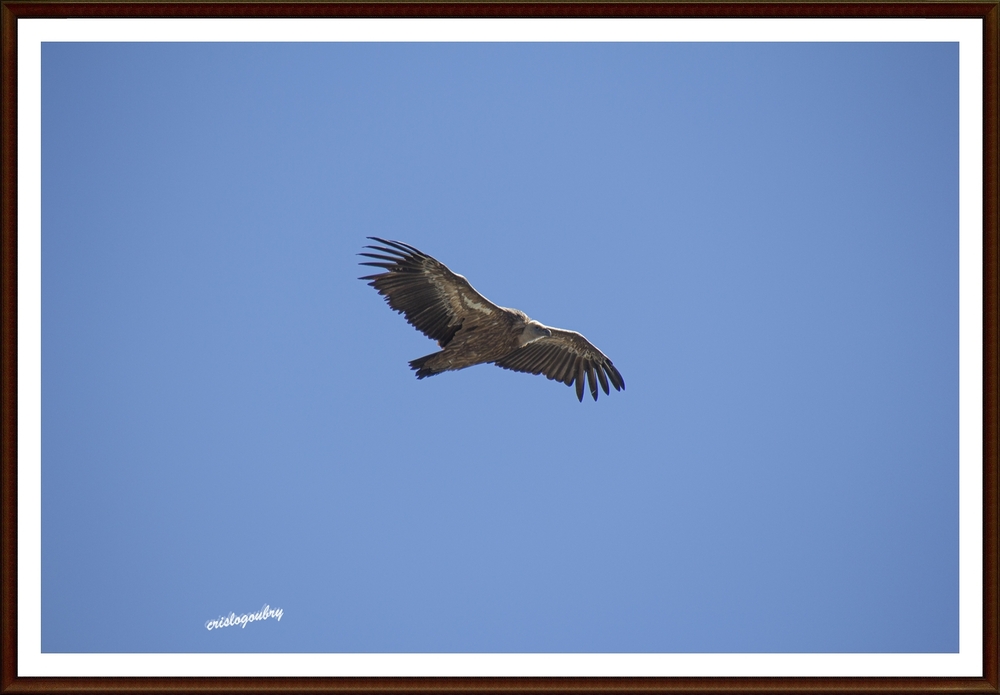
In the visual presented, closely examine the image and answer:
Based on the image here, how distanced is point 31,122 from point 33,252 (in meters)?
1.23

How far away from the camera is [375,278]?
12.3 meters

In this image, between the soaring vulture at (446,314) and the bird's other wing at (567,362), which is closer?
the soaring vulture at (446,314)

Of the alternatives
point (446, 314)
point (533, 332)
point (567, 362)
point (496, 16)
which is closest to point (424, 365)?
point (446, 314)

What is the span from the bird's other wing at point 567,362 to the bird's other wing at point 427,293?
119 centimetres

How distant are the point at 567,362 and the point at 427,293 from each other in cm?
240

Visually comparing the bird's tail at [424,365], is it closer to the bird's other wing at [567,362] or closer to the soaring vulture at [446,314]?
the soaring vulture at [446,314]

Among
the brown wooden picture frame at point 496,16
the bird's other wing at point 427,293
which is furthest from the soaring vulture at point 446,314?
the brown wooden picture frame at point 496,16

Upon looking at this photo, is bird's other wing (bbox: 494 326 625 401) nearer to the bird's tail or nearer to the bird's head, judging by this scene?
the bird's head

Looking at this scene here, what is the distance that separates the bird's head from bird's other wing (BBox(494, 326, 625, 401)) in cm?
43

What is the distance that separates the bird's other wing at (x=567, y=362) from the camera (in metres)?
13.4

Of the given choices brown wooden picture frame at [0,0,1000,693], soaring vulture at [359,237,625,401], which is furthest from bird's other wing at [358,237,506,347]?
brown wooden picture frame at [0,0,1000,693]
